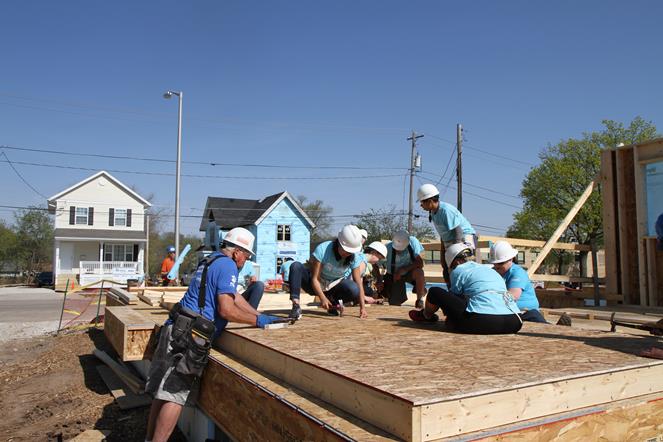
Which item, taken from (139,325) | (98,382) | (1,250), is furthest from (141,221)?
(139,325)

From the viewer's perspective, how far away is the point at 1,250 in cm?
4572

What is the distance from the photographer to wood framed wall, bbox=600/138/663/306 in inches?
363

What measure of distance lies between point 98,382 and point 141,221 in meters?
33.1

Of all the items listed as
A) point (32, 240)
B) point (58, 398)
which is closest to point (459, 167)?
point (58, 398)

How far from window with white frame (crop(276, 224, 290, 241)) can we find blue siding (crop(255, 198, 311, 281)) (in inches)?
9.8

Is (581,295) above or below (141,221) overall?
below

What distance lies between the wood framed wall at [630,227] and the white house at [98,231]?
31.6 metres

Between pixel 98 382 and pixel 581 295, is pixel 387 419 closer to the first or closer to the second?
pixel 98 382

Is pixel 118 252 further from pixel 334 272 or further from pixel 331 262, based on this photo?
pixel 331 262

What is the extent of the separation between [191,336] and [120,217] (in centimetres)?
3720

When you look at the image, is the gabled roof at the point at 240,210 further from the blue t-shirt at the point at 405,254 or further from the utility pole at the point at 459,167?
the blue t-shirt at the point at 405,254

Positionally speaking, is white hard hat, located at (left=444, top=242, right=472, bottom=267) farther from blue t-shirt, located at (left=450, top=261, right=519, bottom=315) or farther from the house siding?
the house siding

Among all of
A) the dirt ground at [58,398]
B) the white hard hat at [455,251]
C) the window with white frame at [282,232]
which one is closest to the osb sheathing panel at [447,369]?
the white hard hat at [455,251]

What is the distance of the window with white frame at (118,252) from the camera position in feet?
121
